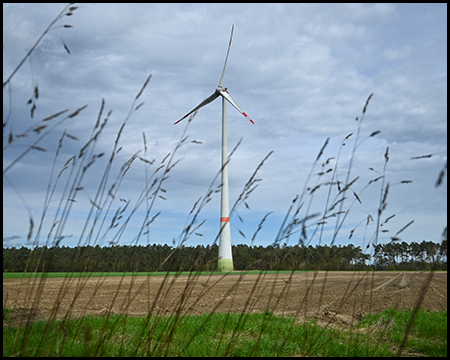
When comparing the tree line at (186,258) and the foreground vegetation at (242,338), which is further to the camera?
the foreground vegetation at (242,338)

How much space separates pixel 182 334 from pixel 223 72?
76.6 feet

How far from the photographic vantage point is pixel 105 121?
2.52 m

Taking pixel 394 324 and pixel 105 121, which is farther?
pixel 394 324

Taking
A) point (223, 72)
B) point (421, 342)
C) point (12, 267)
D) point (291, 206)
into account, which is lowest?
point (421, 342)

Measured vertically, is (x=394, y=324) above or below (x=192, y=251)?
below

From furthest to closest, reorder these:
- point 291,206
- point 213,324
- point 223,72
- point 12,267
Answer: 1. point 223,72
2. point 213,324
3. point 12,267
4. point 291,206

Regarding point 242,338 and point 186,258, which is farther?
point 242,338

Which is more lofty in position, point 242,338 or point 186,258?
point 186,258

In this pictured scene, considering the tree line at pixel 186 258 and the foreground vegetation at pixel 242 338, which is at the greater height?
the tree line at pixel 186 258

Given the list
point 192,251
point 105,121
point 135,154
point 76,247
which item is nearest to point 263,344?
point 192,251

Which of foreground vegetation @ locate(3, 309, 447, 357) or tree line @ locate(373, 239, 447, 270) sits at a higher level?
tree line @ locate(373, 239, 447, 270)

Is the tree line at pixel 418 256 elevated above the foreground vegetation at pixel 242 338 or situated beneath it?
elevated above

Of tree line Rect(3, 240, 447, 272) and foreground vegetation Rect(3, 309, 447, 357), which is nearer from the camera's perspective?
tree line Rect(3, 240, 447, 272)

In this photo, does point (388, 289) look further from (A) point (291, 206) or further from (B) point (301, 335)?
(A) point (291, 206)
